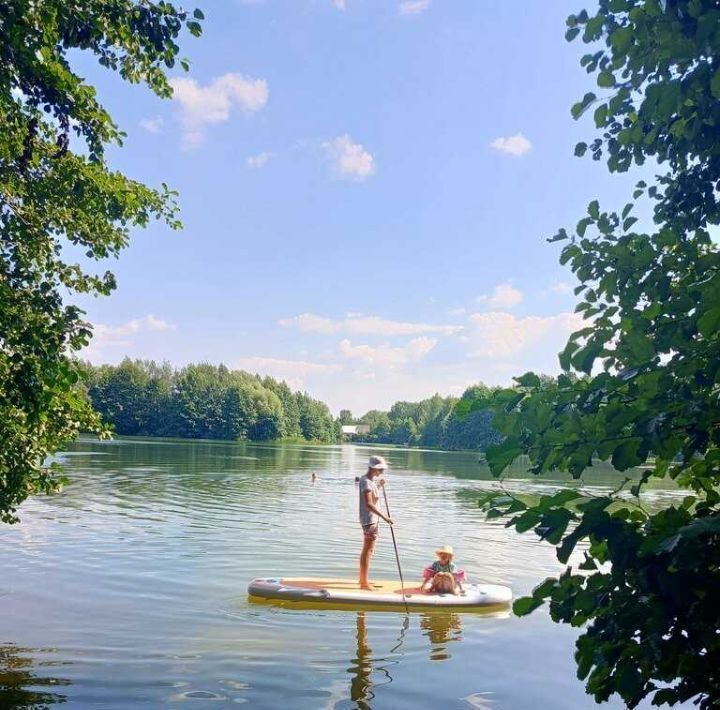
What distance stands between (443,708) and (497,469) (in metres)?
6.32

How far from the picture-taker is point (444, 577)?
12.8 meters

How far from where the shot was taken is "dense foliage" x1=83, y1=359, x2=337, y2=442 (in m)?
128

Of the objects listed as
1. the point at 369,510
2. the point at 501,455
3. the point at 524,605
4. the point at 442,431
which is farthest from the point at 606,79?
the point at 442,431

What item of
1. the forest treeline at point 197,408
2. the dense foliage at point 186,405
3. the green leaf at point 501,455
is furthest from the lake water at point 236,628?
the dense foliage at point 186,405

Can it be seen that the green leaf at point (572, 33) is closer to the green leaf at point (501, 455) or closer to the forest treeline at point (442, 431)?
the green leaf at point (501, 455)

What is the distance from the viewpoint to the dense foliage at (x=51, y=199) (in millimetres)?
6414

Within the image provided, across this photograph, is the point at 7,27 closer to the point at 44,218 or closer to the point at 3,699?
the point at 44,218

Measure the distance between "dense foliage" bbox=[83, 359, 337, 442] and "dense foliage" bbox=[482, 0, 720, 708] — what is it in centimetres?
12841

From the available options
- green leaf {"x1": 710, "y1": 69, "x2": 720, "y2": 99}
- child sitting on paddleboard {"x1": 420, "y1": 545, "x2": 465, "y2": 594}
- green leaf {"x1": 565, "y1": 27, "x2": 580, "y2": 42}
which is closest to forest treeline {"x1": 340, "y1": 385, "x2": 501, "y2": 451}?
child sitting on paddleboard {"x1": 420, "y1": 545, "x2": 465, "y2": 594}

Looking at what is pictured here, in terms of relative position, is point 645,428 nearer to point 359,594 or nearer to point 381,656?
point 381,656

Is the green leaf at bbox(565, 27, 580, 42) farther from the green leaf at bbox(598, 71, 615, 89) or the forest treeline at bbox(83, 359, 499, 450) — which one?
the forest treeline at bbox(83, 359, 499, 450)

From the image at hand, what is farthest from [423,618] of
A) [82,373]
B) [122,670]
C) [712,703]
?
[712,703]

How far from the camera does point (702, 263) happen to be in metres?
2.88

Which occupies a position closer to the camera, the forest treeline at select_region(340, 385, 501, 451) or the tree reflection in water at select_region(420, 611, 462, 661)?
the tree reflection in water at select_region(420, 611, 462, 661)
